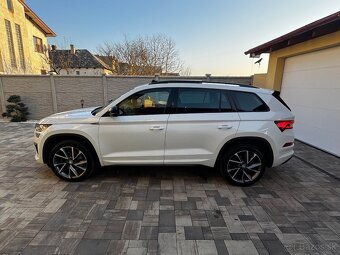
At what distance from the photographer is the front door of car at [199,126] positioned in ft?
11.3

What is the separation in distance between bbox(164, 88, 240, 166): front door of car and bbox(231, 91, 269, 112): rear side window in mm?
136

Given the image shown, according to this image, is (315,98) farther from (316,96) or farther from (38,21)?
(38,21)

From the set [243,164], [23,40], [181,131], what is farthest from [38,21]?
[243,164]

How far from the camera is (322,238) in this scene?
8.12 feet

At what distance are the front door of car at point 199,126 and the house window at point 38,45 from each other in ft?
71.0

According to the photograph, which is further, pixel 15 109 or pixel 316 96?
pixel 15 109

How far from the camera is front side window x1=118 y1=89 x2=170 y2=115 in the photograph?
352 cm

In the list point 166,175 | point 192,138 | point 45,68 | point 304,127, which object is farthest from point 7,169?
point 45,68

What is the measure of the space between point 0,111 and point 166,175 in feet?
32.2

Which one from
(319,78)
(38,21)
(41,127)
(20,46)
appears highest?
(38,21)

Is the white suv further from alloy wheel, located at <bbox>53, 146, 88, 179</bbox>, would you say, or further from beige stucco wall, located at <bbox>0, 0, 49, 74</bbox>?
beige stucco wall, located at <bbox>0, 0, 49, 74</bbox>

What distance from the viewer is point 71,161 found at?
12.1 feet

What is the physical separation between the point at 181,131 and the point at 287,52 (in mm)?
5479

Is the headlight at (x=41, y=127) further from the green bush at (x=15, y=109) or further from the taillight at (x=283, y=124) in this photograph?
the green bush at (x=15, y=109)
